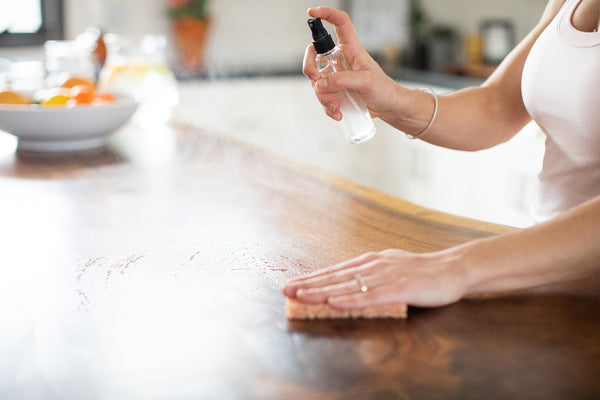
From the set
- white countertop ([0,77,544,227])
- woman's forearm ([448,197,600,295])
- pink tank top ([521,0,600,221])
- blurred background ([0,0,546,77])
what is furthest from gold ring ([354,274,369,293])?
blurred background ([0,0,546,77])

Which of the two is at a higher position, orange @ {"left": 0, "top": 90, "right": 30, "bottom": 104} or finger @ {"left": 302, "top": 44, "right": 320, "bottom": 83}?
finger @ {"left": 302, "top": 44, "right": 320, "bottom": 83}

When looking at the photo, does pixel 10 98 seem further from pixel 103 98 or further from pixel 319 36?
pixel 319 36

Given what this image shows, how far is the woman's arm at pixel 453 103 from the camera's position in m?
1.06

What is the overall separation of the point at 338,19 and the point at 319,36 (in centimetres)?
7

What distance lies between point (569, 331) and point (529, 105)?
0.56 m

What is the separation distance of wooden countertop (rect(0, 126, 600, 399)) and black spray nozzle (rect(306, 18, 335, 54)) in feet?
0.85

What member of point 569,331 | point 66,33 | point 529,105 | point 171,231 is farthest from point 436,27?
point 569,331

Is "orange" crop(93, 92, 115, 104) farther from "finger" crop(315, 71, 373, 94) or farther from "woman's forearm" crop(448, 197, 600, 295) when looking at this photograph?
"woman's forearm" crop(448, 197, 600, 295)

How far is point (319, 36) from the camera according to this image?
97cm

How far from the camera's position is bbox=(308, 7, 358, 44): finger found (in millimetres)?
1008

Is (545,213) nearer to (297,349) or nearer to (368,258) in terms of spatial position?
(368,258)

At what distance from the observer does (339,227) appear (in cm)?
105

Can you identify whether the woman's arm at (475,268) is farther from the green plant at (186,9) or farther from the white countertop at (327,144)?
the green plant at (186,9)

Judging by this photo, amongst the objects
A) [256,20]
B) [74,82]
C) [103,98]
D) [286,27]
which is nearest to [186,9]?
[256,20]
